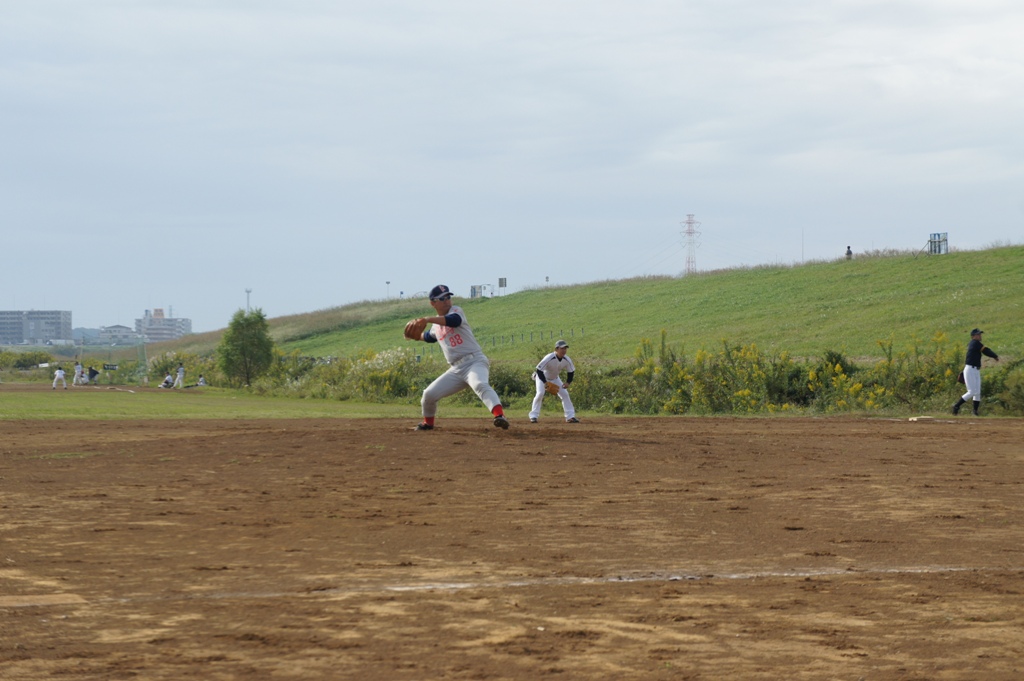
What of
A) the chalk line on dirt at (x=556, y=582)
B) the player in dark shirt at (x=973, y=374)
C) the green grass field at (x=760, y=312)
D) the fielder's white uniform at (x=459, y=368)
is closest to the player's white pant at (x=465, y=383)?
the fielder's white uniform at (x=459, y=368)

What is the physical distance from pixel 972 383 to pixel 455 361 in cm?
1329

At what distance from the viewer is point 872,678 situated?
5.50 meters

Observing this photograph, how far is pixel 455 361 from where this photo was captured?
17.6m

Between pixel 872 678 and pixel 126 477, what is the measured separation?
32.6 ft

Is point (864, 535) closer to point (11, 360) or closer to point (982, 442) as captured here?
point (982, 442)

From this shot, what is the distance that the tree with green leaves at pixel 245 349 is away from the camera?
49.8m

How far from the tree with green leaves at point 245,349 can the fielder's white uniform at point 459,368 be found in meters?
33.4

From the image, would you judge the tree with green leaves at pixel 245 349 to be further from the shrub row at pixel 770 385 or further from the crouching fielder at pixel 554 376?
the crouching fielder at pixel 554 376

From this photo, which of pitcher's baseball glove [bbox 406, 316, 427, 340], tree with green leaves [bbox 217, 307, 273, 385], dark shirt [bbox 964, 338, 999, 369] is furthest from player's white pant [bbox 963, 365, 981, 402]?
tree with green leaves [bbox 217, 307, 273, 385]

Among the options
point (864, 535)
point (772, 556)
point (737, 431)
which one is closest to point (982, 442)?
point (737, 431)

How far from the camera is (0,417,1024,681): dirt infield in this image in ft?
19.2

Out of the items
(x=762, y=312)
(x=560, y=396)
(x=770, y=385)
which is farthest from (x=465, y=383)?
(x=762, y=312)

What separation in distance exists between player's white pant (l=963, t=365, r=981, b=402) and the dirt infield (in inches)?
384

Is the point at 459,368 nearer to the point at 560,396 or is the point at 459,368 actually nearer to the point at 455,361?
the point at 455,361
